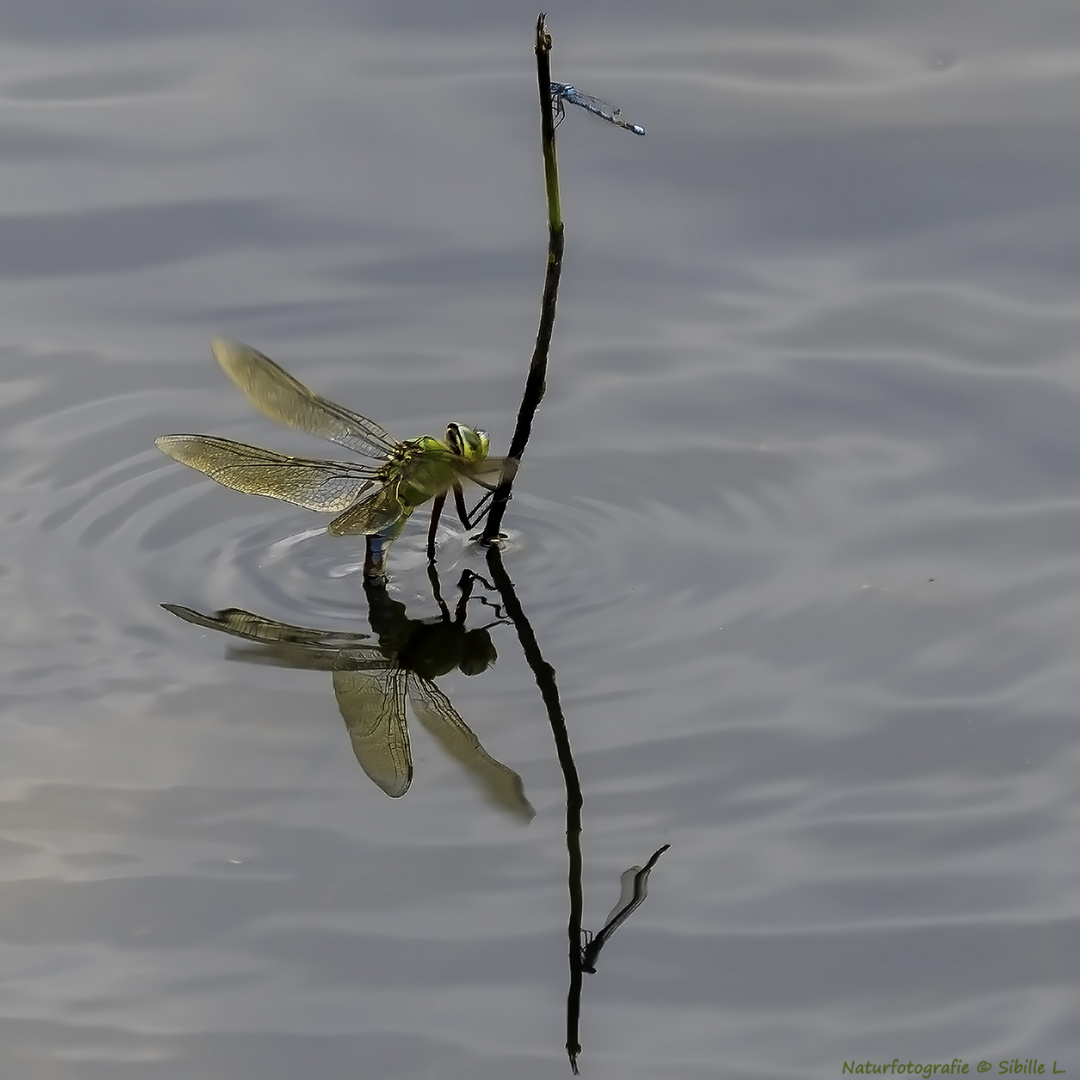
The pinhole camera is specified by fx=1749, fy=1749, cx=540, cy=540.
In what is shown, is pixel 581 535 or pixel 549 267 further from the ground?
pixel 549 267

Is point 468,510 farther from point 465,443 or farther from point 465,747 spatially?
point 465,747

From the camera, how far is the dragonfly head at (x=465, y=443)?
17.0 feet

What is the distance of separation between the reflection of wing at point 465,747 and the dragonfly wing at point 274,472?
33.4 inches

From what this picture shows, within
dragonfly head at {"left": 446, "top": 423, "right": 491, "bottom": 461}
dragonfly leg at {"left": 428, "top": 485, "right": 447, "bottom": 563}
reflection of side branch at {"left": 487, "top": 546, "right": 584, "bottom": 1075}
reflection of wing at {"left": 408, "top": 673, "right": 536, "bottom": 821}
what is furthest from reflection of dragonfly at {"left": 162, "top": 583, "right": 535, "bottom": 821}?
dragonfly head at {"left": 446, "top": 423, "right": 491, "bottom": 461}

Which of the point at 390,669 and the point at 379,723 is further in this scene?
the point at 390,669

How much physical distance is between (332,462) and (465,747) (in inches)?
54.2

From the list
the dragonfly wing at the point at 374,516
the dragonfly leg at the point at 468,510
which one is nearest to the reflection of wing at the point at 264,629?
the dragonfly wing at the point at 374,516

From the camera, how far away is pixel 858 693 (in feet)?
15.3

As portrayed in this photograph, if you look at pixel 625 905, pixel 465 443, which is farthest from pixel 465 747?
pixel 465 443

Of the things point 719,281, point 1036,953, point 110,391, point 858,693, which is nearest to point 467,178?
point 719,281

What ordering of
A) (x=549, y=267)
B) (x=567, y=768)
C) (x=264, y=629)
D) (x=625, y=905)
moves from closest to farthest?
(x=625, y=905) < (x=567, y=768) < (x=549, y=267) < (x=264, y=629)

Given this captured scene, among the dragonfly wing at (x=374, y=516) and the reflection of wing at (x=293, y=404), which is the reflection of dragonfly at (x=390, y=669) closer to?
the dragonfly wing at (x=374, y=516)

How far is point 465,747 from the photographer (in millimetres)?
4441

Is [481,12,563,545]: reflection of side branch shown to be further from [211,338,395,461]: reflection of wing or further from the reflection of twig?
the reflection of twig
